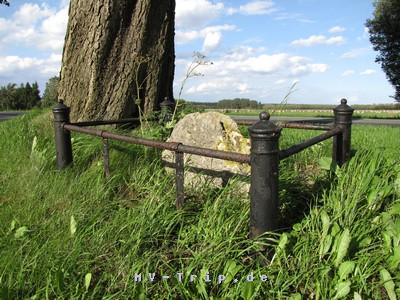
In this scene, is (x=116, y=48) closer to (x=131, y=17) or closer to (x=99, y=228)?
(x=131, y=17)

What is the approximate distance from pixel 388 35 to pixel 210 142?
80.7 ft

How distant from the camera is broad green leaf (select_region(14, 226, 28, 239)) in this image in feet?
10.1

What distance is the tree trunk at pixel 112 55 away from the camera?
5387mm

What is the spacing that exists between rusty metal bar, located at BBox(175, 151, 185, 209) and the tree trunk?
7.61 feet

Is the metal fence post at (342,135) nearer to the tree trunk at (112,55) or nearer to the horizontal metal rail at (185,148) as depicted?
the horizontal metal rail at (185,148)

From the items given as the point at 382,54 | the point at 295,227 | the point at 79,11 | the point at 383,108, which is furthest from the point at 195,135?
the point at 383,108

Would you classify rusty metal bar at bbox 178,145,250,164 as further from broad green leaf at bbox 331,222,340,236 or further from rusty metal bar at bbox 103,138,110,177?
rusty metal bar at bbox 103,138,110,177

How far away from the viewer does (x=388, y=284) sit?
257 centimetres

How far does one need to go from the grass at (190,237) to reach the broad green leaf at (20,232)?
0.04 ft

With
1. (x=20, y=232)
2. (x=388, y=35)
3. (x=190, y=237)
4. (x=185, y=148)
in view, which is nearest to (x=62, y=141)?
(x=20, y=232)

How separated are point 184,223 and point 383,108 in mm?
33453

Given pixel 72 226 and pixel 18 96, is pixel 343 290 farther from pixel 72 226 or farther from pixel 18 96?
pixel 18 96

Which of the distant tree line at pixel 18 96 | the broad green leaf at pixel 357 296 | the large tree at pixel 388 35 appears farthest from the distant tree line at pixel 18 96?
the broad green leaf at pixel 357 296

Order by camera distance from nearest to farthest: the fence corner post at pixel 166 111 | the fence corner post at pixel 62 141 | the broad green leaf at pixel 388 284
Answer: the broad green leaf at pixel 388 284 < the fence corner post at pixel 62 141 < the fence corner post at pixel 166 111
